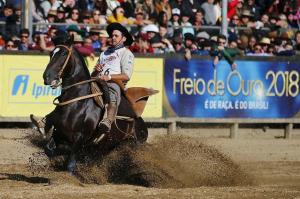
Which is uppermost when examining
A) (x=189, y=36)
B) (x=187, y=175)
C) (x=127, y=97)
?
(x=127, y=97)

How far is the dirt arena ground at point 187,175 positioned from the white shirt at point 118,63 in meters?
1.36

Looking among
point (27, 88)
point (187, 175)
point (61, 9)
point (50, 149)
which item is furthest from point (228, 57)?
point (50, 149)

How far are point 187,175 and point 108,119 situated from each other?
1.39 m

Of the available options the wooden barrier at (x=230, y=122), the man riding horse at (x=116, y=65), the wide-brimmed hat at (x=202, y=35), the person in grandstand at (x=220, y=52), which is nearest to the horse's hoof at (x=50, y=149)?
the man riding horse at (x=116, y=65)

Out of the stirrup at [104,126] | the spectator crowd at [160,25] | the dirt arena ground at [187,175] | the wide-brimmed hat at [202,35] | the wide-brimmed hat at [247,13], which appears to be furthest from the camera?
the wide-brimmed hat at [247,13]

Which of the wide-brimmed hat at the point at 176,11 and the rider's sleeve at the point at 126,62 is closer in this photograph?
the rider's sleeve at the point at 126,62

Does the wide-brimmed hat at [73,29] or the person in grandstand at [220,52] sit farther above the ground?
the wide-brimmed hat at [73,29]

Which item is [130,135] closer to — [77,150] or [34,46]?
[77,150]

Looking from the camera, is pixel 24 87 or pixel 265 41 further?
pixel 265 41

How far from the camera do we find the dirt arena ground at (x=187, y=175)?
10719 millimetres

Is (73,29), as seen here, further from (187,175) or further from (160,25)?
(187,175)

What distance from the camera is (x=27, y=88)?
17.4 m

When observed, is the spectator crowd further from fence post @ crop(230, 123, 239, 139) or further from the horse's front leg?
the horse's front leg

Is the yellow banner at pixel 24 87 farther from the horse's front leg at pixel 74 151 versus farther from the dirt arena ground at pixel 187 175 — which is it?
the horse's front leg at pixel 74 151
